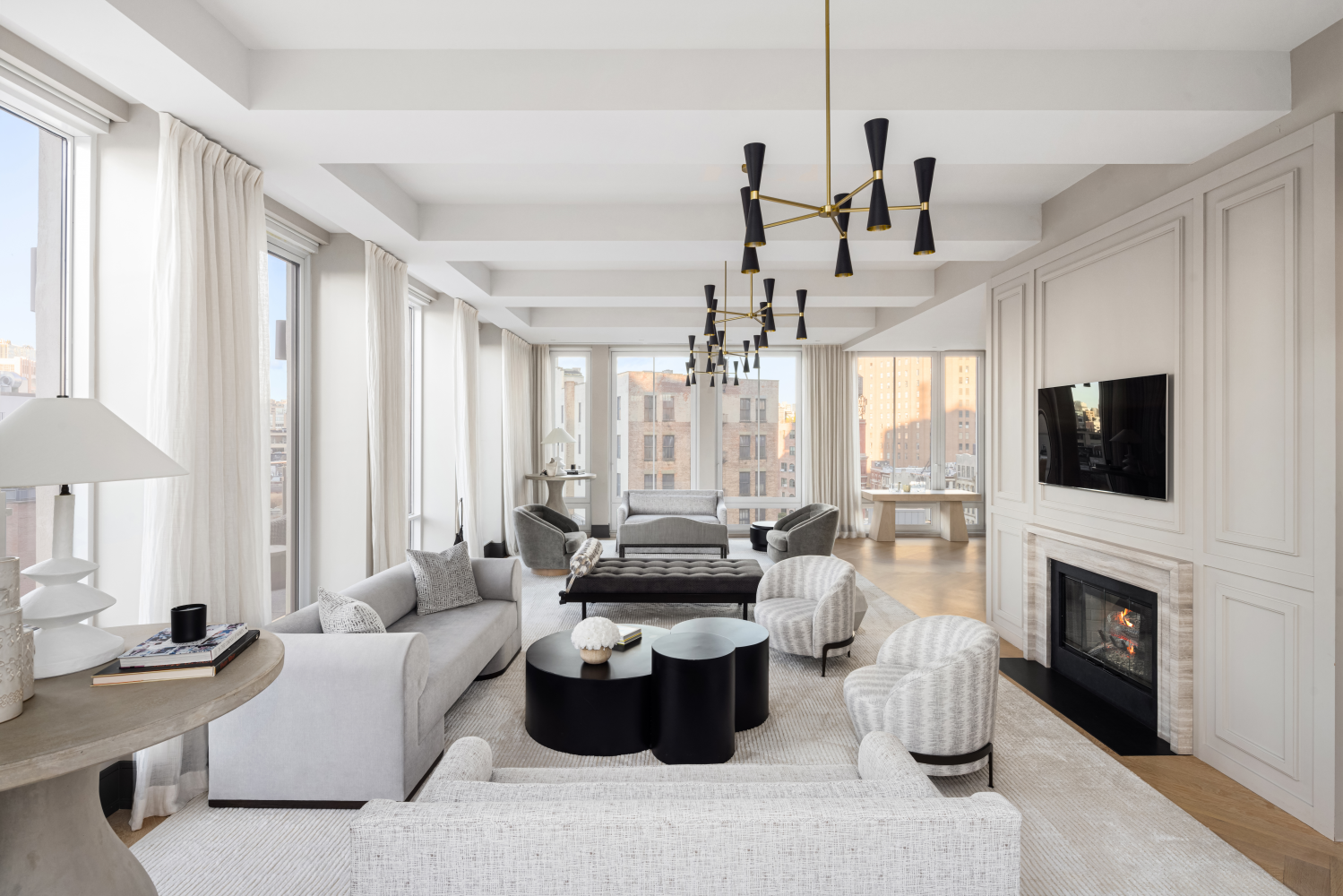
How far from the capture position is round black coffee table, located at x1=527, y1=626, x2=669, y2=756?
3010 mm

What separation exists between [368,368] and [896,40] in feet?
11.7

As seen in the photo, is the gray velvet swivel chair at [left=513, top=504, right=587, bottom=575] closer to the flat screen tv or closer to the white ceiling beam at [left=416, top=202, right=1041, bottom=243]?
the white ceiling beam at [left=416, top=202, right=1041, bottom=243]

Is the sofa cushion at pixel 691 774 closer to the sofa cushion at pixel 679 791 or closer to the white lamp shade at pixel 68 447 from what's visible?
the sofa cushion at pixel 679 791

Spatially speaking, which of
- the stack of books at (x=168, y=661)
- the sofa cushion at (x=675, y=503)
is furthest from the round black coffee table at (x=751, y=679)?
the sofa cushion at (x=675, y=503)

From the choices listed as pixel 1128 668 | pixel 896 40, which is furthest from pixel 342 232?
pixel 1128 668

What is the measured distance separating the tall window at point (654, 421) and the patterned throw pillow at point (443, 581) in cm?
538

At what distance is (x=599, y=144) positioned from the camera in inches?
113

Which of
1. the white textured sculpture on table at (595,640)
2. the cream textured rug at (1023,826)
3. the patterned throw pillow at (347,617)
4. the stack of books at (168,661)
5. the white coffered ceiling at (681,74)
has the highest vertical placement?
the white coffered ceiling at (681,74)

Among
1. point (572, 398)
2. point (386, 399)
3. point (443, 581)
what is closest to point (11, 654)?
point (443, 581)

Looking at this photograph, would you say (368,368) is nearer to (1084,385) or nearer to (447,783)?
(447,783)

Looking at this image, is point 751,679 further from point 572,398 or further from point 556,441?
point 572,398

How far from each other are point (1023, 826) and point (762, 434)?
23.8 ft

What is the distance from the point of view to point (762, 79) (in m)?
2.56

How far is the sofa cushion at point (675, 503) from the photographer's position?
336 inches
